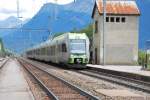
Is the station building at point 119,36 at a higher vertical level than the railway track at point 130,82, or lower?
higher

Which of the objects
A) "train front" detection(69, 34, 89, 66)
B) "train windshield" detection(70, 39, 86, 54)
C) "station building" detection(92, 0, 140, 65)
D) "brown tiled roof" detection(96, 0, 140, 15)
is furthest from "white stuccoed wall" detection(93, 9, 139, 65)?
"train windshield" detection(70, 39, 86, 54)

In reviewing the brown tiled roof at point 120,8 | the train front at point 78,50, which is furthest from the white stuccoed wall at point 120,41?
the train front at point 78,50

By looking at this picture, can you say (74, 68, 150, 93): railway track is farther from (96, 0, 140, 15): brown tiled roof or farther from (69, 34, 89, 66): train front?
(96, 0, 140, 15): brown tiled roof

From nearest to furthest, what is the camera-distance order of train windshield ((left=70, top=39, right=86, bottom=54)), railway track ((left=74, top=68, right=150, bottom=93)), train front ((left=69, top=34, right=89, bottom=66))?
railway track ((left=74, top=68, right=150, bottom=93))
train front ((left=69, top=34, right=89, bottom=66))
train windshield ((left=70, top=39, right=86, bottom=54))

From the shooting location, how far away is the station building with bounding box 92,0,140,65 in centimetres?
6003

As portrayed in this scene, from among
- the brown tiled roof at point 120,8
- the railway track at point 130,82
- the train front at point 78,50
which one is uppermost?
the brown tiled roof at point 120,8

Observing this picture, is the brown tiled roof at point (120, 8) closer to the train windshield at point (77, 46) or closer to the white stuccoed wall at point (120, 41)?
the white stuccoed wall at point (120, 41)

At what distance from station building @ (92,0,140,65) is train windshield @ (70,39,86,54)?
13.1m

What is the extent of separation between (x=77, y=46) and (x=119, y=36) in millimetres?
14964

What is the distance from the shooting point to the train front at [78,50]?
46469mm

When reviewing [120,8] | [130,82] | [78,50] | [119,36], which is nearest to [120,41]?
[119,36]

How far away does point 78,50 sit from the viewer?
47.0m

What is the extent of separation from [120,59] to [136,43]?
290cm

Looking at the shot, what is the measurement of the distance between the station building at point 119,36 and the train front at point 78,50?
42.5ft
